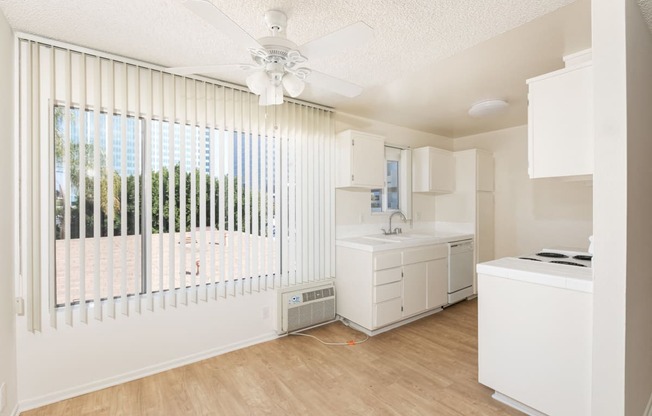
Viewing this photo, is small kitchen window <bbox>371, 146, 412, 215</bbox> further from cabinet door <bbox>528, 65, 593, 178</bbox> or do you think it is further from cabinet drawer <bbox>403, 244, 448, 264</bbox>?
cabinet door <bbox>528, 65, 593, 178</bbox>

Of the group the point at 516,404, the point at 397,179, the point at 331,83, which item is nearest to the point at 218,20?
the point at 331,83

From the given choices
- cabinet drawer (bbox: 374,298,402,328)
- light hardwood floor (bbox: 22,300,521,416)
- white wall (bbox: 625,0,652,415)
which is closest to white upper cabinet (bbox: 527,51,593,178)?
white wall (bbox: 625,0,652,415)

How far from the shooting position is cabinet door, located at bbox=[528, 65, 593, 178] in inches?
67.3

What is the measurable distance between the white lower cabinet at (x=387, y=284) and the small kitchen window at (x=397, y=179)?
878 mm

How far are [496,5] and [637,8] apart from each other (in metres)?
0.75

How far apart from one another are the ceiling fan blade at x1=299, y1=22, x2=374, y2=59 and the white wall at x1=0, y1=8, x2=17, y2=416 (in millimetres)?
1806

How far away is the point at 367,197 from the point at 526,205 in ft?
7.67

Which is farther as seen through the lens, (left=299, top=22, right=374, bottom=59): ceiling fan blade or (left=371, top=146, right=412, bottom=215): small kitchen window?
(left=371, top=146, right=412, bottom=215): small kitchen window

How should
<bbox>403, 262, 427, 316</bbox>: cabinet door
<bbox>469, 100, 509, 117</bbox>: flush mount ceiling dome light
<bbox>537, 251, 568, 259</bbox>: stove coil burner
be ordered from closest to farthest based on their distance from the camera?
<bbox>537, 251, 568, 259</bbox>: stove coil burner
<bbox>469, 100, 509, 117</bbox>: flush mount ceiling dome light
<bbox>403, 262, 427, 316</bbox>: cabinet door

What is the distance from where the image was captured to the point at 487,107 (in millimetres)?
3166

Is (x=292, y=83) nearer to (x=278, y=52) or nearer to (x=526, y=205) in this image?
(x=278, y=52)

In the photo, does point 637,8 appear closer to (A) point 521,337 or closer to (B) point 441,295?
(A) point 521,337

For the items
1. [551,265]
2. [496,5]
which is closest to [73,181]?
[496,5]

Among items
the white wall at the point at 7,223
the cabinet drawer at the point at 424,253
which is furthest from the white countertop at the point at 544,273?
the white wall at the point at 7,223
